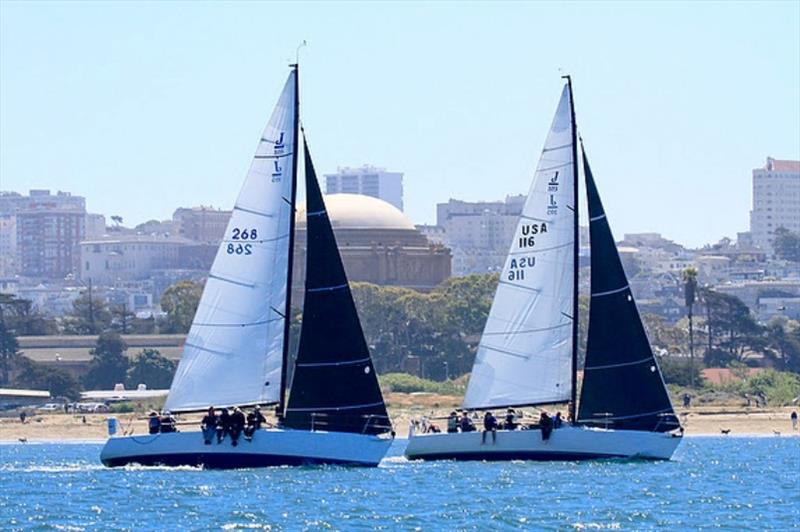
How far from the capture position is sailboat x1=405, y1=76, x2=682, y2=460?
52312 millimetres

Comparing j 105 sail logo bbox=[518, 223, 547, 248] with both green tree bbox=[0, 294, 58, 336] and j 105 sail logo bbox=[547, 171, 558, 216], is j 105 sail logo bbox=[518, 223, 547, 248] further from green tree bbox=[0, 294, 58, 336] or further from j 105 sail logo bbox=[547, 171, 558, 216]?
green tree bbox=[0, 294, 58, 336]

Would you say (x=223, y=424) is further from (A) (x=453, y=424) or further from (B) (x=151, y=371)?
(B) (x=151, y=371)

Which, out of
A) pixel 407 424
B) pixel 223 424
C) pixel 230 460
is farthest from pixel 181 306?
pixel 223 424

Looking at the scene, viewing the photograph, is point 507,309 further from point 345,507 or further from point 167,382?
point 167,382

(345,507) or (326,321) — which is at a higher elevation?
(326,321)

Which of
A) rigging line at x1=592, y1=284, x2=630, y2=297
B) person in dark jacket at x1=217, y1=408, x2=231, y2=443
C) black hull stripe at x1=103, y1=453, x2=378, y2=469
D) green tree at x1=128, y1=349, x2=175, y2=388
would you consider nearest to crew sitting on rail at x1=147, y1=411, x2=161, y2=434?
black hull stripe at x1=103, y1=453, x2=378, y2=469

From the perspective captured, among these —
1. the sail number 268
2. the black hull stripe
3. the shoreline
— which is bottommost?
the shoreline

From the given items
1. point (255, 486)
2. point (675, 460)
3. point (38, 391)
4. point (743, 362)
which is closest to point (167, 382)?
point (38, 391)

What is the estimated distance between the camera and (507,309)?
52500 mm

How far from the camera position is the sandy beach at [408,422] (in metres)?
81.2

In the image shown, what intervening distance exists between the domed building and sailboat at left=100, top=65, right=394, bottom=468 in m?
100

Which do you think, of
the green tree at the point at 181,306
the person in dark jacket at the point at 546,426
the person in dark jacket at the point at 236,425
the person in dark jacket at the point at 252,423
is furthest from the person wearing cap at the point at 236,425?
the green tree at the point at 181,306

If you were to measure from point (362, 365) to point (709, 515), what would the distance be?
1055 cm

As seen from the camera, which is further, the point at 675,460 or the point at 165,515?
the point at 675,460
